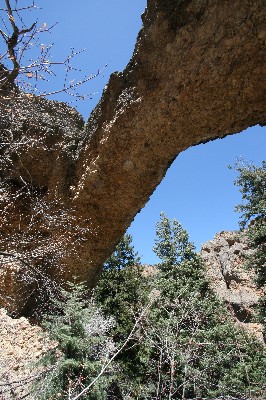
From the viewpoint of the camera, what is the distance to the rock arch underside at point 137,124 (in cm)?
482

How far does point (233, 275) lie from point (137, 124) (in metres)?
19.4

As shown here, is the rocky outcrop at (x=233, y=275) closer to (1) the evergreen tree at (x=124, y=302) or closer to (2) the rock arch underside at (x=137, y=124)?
(1) the evergreen tree at (x=124, y=302)

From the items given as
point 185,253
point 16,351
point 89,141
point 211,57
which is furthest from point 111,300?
point 211,57

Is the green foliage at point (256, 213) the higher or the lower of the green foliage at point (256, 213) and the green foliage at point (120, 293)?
the higher

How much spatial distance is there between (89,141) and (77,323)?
4.23 metres

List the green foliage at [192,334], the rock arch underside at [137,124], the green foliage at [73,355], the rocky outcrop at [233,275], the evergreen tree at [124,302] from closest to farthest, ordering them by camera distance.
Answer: the rock arch underside at [137,124] → the green foliage at [73,355] → the green foliage at [192,334] → the evergreen tree at [124,302] → the rocky outcrop at [233,275]

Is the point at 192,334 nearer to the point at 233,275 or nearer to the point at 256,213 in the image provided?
the point at 256,213

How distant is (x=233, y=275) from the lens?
73.9 ft

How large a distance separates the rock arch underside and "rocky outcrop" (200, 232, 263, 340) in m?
14.3

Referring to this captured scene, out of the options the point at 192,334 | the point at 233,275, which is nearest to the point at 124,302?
the point at 192,334

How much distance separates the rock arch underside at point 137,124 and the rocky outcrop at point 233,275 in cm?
1427

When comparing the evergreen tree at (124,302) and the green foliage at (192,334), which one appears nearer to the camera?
the green foliage at (192,334)

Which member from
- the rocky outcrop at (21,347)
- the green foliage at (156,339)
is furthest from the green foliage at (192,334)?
the rocky outcrop at (21,347)

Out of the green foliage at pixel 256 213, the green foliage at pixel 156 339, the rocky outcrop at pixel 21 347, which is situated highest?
the green foliage at pixel 256 213
